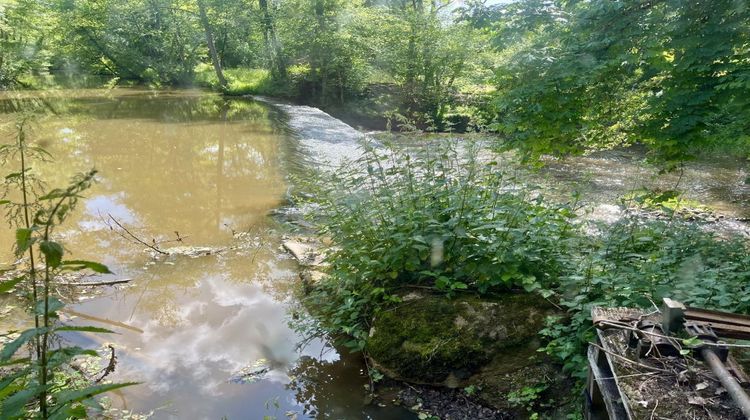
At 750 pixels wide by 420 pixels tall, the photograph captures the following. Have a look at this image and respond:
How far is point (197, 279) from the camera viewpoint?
6.36 metres

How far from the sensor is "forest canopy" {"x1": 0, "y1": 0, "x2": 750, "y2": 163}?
14.6ft

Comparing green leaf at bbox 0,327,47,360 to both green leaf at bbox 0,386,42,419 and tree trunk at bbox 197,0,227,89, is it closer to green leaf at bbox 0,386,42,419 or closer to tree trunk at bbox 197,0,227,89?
green leaf at bbox 0,386,42,419

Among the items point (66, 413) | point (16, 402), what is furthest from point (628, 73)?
point (16, 402)

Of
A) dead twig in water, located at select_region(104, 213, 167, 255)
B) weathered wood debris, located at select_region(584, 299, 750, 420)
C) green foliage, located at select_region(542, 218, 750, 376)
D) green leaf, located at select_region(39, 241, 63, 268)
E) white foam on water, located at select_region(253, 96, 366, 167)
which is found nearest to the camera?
green leaf, located at select_region(39, 241, 63, 268)

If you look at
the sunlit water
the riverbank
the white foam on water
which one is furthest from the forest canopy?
the sunlit water

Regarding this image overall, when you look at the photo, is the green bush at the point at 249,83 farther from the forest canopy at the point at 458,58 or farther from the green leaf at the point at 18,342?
the green leaf at the point at 18,342

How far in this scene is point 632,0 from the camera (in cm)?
462

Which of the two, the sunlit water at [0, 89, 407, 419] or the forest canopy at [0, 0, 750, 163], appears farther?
the forest canopy at [0, 0, 750, 163]

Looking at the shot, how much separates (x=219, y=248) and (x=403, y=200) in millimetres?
3598

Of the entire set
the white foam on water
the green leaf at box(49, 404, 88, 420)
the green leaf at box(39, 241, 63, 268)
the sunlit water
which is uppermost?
the green leaf at box(39, 241, 63, 268)

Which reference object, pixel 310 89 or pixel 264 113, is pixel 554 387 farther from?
pixel 310 89

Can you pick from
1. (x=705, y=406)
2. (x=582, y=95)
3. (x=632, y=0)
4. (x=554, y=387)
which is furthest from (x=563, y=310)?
(x=632, y=0)

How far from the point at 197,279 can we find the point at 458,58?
1631 centimetres

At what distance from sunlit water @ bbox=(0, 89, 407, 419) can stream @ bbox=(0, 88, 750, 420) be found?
0.06ft
